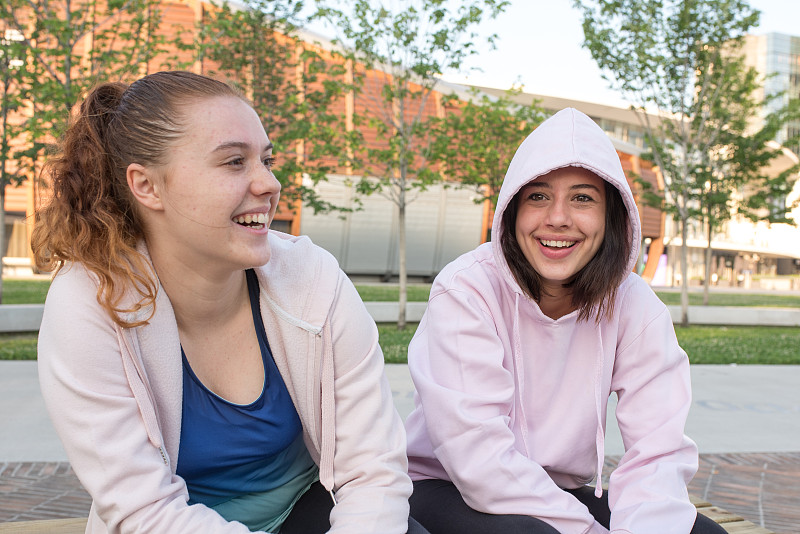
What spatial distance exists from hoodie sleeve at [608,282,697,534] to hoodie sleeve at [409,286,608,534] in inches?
6.5

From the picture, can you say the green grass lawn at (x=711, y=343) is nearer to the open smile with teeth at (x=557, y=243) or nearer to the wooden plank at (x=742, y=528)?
the wooden plank at (x=742, y=528)

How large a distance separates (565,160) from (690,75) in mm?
14614

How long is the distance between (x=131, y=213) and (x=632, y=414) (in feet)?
5.50

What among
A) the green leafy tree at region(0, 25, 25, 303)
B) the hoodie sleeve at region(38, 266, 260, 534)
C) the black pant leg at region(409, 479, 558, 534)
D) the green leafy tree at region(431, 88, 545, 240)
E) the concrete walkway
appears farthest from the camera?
the green leafy tree at region(431, 88, 545, 240)

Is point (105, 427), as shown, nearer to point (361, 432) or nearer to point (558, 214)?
point (361, 432)

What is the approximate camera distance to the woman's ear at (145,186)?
6.24 feet

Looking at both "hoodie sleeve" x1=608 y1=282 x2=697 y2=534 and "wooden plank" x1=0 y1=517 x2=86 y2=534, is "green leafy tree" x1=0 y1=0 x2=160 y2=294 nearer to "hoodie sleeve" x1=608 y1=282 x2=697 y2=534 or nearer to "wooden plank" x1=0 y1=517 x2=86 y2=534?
"wooden plank" x1=0 y1=517 x2=86 y2=534

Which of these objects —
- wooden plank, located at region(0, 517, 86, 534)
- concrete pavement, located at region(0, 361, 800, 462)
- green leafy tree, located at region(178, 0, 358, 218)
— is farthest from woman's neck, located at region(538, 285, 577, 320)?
green leafy tree, located at region(178, 0, 358, 218)

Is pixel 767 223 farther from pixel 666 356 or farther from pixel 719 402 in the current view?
pixel 666 356

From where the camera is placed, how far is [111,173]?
6.46 feet

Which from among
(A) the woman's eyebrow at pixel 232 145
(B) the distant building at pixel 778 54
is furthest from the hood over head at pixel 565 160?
(B) the distant building at pixel 778 54

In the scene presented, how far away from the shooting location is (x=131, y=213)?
2.00m

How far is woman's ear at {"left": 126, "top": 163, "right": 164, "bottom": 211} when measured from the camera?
6.24ft

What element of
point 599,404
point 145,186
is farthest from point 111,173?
point 599,404
